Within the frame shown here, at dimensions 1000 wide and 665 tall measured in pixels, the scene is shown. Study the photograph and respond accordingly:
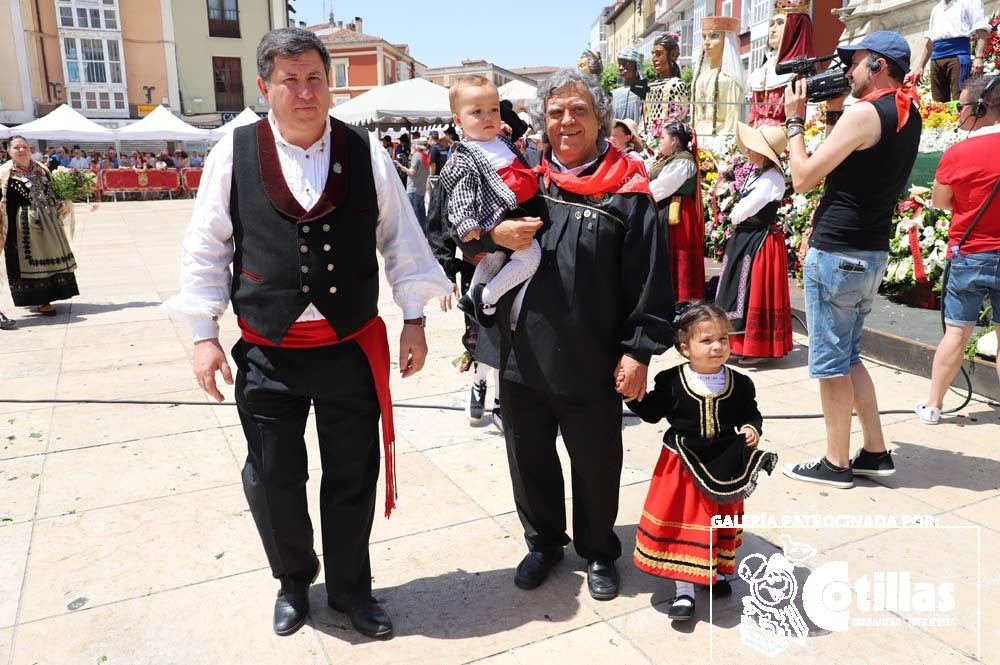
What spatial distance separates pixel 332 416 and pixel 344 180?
0.79 meters

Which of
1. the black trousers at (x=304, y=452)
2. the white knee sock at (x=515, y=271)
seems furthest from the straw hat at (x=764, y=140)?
the black trousers at (x=304, y=452)

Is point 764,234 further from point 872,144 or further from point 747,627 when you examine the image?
point 747,627

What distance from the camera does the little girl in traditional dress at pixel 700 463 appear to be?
8.59 ft

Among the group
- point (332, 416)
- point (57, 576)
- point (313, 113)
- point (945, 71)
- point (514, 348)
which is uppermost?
point (945, 71)

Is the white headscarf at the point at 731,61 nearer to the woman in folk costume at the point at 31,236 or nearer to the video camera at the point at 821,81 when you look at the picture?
the video camera at the point at 821,81

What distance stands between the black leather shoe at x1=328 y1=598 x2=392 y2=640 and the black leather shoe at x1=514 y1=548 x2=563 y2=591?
0.53 metres

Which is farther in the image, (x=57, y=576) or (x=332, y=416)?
(x=57, y=576)

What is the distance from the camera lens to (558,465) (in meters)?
2.92

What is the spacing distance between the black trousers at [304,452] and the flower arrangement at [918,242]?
523cm

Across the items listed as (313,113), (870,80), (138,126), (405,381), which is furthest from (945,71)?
(138,126)

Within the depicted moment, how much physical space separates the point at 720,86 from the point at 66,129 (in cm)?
2112

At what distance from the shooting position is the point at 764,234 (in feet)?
18.7

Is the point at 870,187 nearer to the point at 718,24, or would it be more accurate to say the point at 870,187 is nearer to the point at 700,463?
the point at 700,463

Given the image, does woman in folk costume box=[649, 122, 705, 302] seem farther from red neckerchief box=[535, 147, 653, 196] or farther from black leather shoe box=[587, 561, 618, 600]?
black leather shoe box=[587, 561, 618, 600]
